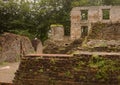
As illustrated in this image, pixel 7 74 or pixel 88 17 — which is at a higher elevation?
pixel 88 17

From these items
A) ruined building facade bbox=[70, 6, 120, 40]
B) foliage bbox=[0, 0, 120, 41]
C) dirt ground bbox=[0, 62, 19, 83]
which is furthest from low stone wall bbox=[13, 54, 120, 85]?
foliage bbox=[0, 0, 120, 41]

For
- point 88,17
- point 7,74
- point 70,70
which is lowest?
point 7,74

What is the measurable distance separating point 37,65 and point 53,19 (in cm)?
2612

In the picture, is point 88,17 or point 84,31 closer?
point 88,17

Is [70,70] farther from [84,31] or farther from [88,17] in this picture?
[84,31]

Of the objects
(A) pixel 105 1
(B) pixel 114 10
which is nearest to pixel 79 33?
(B) pixel 114 10

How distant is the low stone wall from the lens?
7656mm

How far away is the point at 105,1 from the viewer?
36031 mm

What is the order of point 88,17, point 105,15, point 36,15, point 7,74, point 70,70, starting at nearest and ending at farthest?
point 70,70, point 7,74, point 88,17, point 105,15, point 36,15

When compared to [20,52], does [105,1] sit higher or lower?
higher

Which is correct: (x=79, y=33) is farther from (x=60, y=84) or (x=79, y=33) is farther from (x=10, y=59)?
(x=60, y=84)

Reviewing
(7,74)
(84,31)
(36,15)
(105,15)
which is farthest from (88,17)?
(7,74)

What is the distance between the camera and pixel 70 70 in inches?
312

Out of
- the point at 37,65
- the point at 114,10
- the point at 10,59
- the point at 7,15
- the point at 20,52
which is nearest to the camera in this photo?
the point at 37,65
